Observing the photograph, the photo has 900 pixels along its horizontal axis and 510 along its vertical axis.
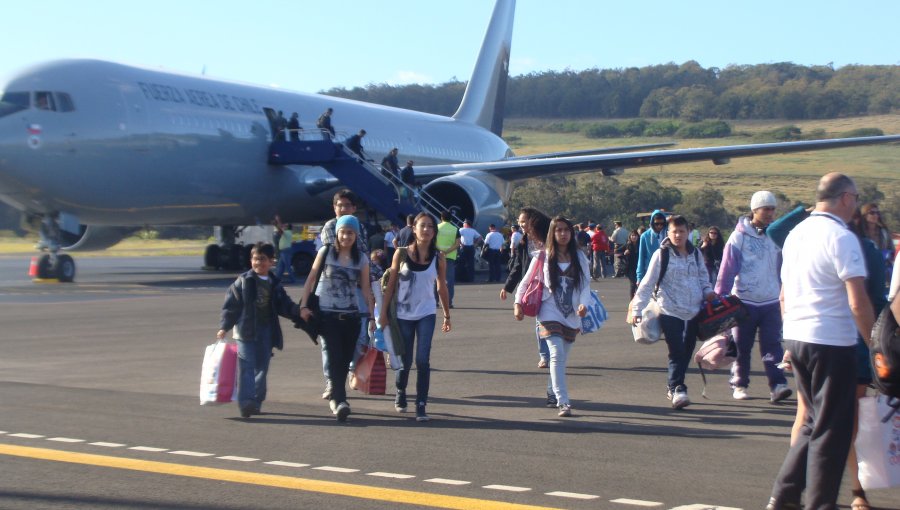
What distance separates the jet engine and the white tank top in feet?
68.2

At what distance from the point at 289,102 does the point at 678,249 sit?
70.6 ft

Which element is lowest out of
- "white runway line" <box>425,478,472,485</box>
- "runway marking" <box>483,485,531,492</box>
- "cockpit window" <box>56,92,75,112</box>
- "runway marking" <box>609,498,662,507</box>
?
"white runway line" <box>425,478,472,485</box>

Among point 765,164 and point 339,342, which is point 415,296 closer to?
point 339,342

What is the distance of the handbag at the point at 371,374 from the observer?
984 centimetres

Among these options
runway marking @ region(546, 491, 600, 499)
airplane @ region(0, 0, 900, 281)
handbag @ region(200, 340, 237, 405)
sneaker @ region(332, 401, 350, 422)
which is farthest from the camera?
airplane @ region(0, 0, 900, 281)

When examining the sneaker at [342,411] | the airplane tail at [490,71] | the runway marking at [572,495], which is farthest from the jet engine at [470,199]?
the runway marking at [572,495]

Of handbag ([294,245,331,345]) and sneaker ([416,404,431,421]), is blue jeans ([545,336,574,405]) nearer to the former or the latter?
sneaker ([416,404,431,421])

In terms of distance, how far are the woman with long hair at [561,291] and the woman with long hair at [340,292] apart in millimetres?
1263

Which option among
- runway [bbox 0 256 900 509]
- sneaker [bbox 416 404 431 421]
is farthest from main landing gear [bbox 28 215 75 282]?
sneaker [bbox 416 404 431 421]

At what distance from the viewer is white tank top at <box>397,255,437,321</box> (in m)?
9.52

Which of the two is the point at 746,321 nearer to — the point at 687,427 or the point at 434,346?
the point at 687,427

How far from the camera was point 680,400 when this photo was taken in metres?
9.46

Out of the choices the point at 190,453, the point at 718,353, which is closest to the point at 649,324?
the point at 718,353

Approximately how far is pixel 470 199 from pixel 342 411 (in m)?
21.9
